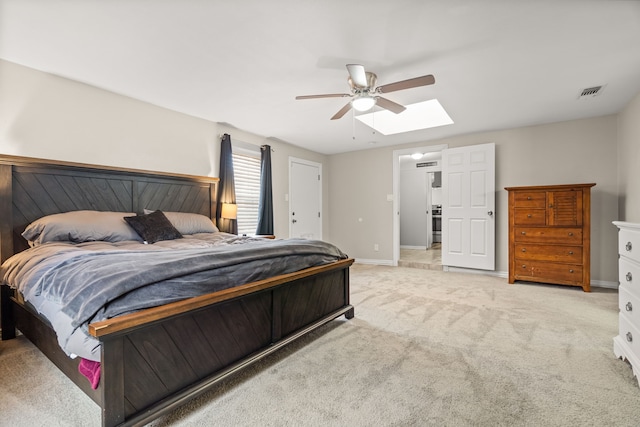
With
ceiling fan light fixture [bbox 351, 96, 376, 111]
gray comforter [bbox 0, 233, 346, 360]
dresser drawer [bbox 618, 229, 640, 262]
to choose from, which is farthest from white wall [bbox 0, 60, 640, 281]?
ceiling fan light fixture [bbox 351, 96, 376, 111]

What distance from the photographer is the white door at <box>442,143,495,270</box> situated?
475 centimetres

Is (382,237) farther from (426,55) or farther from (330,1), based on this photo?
(330,1)

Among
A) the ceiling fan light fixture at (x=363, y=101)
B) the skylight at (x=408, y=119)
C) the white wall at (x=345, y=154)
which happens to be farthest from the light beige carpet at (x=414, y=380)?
the skylight at (x=408, y=119)

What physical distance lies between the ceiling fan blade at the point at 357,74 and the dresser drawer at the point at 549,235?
3.38 metres

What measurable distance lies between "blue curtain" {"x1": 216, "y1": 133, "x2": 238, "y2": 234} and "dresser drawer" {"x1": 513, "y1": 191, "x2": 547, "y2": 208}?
4094 mm

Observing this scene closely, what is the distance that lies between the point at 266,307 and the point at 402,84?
6.60 feet

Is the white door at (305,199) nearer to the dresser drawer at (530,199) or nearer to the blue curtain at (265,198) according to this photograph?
the blue curtain at (265,198)

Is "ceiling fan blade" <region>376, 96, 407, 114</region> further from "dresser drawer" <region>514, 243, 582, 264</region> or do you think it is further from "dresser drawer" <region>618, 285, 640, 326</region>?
"dresser drawer" <region>514, 243, 582, 264</region>

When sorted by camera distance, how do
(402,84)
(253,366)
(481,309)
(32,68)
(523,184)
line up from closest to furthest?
(253,366) < (402,84) < (32,68) < (481,309) < (523,184)

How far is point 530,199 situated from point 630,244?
2.46 meters

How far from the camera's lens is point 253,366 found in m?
1.99

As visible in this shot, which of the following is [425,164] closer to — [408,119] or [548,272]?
[408,119]

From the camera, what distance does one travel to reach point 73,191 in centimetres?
286

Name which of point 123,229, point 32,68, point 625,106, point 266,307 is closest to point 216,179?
point 123,229
